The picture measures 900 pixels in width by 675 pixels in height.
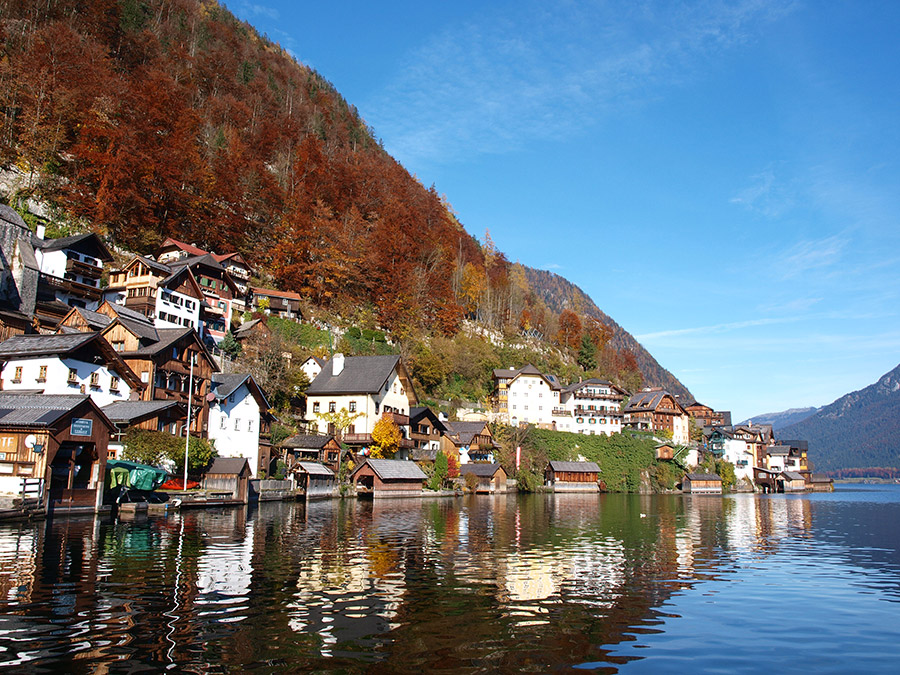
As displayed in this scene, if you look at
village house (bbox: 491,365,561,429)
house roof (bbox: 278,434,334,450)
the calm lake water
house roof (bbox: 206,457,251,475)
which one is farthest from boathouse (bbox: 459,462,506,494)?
the calm lake water

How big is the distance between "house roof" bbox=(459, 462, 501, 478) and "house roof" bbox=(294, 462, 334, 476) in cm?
2308

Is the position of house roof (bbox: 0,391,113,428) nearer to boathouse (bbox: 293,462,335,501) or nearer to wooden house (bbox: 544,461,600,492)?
boathouse (bbox: 293,462,335,501)

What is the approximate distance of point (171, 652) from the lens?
37.7 feet

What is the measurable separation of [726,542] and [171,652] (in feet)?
101

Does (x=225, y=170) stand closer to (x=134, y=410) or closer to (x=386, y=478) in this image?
(x=386, y=478)

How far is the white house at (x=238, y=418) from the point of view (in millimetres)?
54219

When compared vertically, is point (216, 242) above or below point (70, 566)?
above

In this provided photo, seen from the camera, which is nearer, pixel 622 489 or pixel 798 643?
pixel 798 643

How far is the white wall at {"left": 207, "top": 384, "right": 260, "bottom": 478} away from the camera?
178ft

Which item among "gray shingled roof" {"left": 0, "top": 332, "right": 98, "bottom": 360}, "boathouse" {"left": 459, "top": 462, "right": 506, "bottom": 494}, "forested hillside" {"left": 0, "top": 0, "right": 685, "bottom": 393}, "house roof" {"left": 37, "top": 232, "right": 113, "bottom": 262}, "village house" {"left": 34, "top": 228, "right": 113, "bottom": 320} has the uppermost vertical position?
"forested hillside" {"left": 0, "top": 0, "right": 685, "bottom": 393}

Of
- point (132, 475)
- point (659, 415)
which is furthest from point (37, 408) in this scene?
point (659, 415)

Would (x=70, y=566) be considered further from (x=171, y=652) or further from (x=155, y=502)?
(x=155, y=502)

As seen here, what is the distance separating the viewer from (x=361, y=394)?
235 feet

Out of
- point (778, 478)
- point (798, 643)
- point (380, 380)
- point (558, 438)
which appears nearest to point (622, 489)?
point (558, 438)
